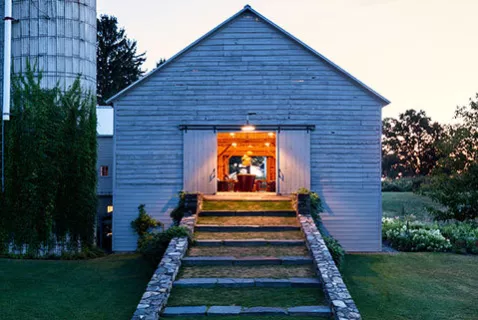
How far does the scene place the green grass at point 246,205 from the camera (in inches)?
536

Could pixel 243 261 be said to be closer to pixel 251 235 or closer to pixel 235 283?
pixel 235 283

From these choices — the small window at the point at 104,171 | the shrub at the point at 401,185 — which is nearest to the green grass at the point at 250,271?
the small window at the point at 104,171

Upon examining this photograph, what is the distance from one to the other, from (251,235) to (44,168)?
6092mm

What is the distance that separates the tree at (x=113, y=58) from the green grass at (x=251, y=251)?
101 feet

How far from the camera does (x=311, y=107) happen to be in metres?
14.8

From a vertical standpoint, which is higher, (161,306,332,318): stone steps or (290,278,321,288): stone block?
(290,278,321,288): stone block

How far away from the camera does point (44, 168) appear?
531 inches

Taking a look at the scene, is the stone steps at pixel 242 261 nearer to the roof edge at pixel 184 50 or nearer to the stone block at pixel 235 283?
the stone block at pixel 235 283

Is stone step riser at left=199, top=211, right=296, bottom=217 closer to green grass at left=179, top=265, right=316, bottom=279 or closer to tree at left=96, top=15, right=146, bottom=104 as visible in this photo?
green grass at left=179, top=265, right=316, bottom=279

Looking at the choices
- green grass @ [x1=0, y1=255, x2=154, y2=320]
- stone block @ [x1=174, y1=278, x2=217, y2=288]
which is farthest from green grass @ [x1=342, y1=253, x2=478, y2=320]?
green grass @ [x1=0, y1=255, x2=154, y2=320]

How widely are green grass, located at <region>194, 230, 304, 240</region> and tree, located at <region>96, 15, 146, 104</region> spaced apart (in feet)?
97.4

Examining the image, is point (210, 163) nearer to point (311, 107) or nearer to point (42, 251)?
point (311, 107)

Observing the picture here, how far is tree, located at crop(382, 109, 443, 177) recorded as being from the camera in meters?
47.1

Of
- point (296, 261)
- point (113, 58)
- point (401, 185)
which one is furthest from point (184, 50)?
point (401, 185)
